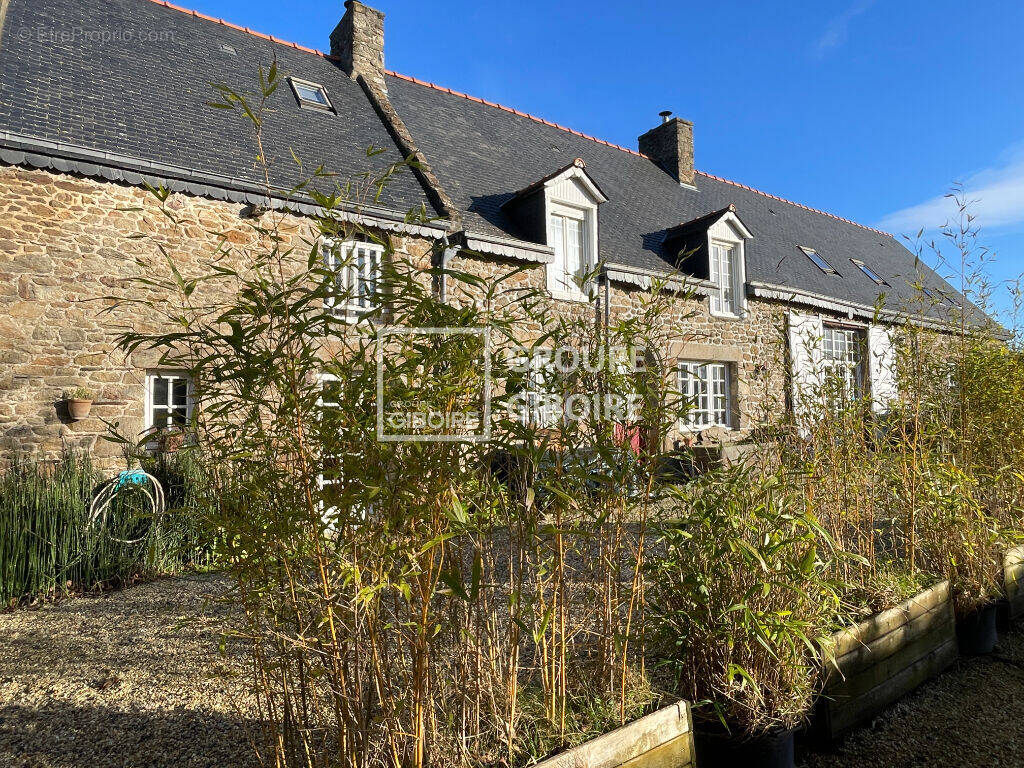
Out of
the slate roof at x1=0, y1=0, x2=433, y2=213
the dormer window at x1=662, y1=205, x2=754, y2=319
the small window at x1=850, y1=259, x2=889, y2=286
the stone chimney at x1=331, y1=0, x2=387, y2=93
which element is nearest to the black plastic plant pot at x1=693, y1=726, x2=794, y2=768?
the slate roof at x1=0, y1=0, x2=433, y2=213

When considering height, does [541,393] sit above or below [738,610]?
above

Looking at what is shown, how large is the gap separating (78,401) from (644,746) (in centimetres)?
605

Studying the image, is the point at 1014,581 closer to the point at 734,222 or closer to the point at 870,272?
the point at 734,222

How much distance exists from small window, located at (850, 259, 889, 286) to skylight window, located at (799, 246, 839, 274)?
1622 mm

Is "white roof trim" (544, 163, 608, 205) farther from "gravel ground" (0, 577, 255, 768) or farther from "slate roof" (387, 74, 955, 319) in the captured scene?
"gravel ground" (0, 577, 255, 768)

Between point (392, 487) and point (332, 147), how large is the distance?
8065 mm

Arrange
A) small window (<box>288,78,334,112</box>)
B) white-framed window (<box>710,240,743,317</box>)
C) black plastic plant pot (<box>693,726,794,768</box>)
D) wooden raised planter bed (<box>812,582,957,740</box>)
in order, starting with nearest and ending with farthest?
black plastic plant pot (<box>693,726,794,768</box>)
wooden raised planter bed (<box>812,582,957,740</box>)
small window (<box>288,78,334,112</box>)
white-framed window (<box>710,240,743,317</box>)

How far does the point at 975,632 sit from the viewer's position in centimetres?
359

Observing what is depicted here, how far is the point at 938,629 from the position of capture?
10.9ft

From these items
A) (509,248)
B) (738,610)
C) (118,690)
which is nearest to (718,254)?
(509,248)

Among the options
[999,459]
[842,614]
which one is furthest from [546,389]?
[999,459]

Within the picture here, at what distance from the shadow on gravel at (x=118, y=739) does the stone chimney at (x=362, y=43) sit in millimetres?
9756

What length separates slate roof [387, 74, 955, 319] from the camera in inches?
388

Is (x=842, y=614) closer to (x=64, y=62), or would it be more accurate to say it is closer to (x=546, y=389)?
(x=546, y=389)
